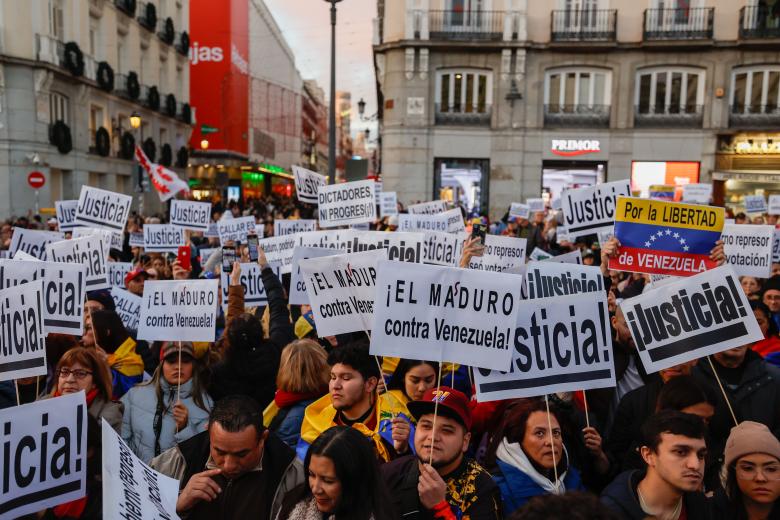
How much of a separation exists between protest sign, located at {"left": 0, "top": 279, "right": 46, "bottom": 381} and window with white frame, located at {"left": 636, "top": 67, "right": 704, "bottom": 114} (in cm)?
2778

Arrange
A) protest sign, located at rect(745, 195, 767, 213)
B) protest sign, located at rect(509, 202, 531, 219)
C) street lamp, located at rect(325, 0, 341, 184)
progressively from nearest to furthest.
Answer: protest sign, located at rect(745, 195, 767, 213)
protest sign, located at rect(509, 202, 531, 219)
street lamp, located at rect(325, 0, 341, 184)

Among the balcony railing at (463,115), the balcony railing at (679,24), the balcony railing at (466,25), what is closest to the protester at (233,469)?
the balcony railing at (463,115)

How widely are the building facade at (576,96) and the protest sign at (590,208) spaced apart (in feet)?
65.2

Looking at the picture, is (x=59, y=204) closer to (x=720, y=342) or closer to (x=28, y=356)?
(x=28, y=356)

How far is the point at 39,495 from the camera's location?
10.9ft

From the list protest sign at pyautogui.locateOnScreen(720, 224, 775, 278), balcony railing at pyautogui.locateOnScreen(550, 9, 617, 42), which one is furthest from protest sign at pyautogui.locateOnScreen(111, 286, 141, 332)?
balcony railing at pyautogui.locateOnScreen(550, 9, 617, 42)

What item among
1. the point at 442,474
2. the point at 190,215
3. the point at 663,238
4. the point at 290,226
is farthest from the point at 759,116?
the point at 442,474

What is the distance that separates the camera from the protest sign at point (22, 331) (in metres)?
4.09

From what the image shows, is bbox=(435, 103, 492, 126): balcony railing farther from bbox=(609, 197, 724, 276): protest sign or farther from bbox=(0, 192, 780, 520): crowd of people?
bbox=(0, 192, 780, 520): crowd of people

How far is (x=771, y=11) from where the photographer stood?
27.2m

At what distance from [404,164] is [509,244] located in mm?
19496

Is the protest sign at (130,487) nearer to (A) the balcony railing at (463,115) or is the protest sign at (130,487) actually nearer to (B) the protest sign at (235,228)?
(B) the protest sign at (235,228)

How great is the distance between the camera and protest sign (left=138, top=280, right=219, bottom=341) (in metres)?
5.91

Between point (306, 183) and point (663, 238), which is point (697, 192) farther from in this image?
point (663, 238)
